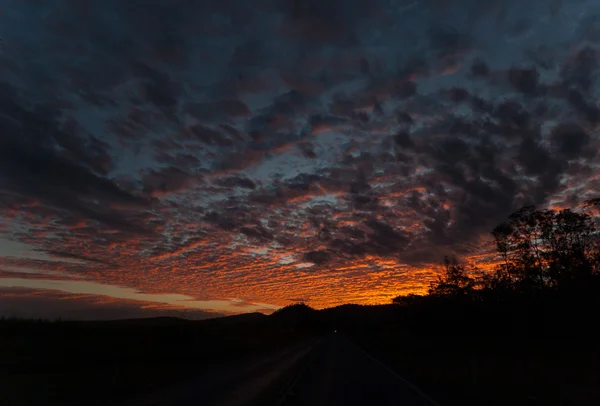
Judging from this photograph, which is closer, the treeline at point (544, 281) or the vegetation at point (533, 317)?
the vegetation at point (533, 317)

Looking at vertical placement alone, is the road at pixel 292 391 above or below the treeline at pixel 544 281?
below

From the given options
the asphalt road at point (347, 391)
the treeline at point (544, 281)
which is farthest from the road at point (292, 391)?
the treeline at point (544, 281)

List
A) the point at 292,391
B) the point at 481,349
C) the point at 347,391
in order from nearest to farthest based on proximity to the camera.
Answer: the point at 292,391
the point at 347,391
the point at 481,349

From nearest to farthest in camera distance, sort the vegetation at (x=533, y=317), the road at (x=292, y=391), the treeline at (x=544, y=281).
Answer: the road at (x=292, y=391)
the vegetation at (x=533, y=317)
the treeline at (x=544, y=281)

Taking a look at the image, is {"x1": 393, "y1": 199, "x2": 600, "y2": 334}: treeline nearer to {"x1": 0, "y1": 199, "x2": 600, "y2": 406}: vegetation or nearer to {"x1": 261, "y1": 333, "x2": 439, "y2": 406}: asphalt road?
{"x1": 0, "y1": 199, "x2": 600, "y2": 406}: vegetation

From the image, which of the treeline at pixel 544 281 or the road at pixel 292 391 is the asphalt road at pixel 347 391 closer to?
the road at pixel 292 391

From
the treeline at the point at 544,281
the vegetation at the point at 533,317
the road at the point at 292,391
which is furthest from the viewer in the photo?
the treeline at the point at 544,281

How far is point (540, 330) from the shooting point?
5244 centimetres

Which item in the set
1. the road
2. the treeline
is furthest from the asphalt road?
the treeline

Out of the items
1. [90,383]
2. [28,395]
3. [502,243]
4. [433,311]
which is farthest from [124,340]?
[433,311]

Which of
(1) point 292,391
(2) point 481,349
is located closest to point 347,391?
(1) point 292,391

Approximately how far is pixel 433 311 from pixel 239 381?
75.6 m

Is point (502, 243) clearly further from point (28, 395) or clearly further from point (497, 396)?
point (28, 395)

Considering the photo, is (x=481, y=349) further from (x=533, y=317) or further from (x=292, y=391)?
(x=292, y=391)
